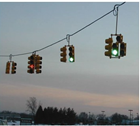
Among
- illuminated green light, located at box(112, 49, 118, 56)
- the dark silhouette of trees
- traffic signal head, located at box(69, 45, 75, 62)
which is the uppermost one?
traffic signal head, located at box(69, 45, 75, 62)

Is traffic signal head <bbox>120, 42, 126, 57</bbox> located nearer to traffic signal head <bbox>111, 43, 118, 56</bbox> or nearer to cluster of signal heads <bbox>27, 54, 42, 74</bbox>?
traffic signal head <bbox>111, 43, 118, 56</bbox>

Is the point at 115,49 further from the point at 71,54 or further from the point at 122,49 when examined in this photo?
the point at 71,54

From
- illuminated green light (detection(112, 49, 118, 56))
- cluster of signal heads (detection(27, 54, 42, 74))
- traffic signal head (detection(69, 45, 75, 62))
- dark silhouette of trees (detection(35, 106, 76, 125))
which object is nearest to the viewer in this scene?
illuminated green light (detection(112, 49, 118, 56))

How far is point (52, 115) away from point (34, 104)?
27.3 m

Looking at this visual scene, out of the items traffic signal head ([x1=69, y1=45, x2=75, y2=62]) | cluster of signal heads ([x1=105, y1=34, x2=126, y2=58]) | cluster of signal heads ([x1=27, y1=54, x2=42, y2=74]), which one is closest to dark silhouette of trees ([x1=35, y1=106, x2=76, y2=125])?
cluster of signal heads ([x1=27, y1=54, x2=42, y2=74])

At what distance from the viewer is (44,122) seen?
355 ft

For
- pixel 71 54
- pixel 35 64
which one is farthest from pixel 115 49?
pixel 35 64

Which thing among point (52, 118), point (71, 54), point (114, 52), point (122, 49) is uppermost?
point (71, 54)

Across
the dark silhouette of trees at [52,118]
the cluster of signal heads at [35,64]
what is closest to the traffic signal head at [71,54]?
the cluster of signal heads at [35,64]

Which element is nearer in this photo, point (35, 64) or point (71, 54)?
point (71, 54)

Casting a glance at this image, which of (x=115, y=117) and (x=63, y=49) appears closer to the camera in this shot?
(x=63, y=49)

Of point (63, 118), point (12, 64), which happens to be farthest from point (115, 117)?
point (12, 64)

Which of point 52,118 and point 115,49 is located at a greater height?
point 115,49

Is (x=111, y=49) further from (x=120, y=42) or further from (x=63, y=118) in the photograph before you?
(x=63, y=118)
